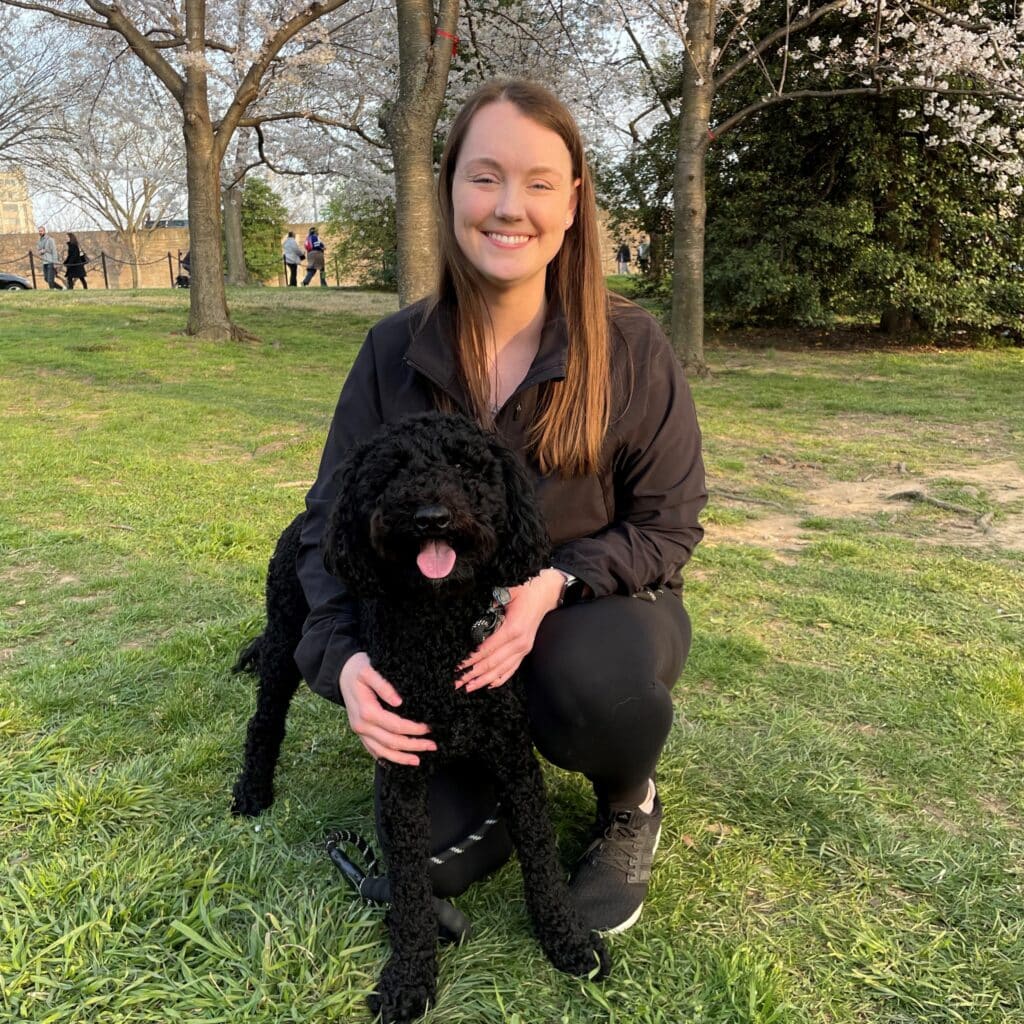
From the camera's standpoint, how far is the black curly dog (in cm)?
160

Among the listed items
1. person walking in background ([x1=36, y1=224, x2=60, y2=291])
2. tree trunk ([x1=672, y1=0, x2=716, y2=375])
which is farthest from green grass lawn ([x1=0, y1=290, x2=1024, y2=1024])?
person walking in background ([x1=36, y1=224, x2=60, y2=291])

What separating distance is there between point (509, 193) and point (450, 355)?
1.36 ft

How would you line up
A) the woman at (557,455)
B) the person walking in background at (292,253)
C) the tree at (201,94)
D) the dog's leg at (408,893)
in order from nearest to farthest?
the dog's leg at (408,893) < the woman at (557,455) < the tree at (201,94) < the person walking in background at (292,253)

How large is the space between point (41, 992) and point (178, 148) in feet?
121

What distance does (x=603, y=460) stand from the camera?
2098 mm

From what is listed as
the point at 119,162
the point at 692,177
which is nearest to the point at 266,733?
the point at 692,177

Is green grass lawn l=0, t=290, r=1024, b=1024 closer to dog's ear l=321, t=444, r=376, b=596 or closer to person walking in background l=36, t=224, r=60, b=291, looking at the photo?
dog's ear l=321, t=444, r=376, b=596

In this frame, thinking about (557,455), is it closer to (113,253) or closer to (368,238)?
(368,238)

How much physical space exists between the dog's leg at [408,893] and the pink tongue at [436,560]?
50 centimetres

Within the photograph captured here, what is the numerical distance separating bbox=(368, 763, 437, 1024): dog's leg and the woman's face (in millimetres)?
1234

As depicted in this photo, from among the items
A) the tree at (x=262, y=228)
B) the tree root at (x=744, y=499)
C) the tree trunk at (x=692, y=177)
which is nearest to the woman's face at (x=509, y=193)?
the tree root at (x=744, y=499)

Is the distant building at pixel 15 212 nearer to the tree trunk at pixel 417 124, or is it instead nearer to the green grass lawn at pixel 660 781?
the tree trunk at pixel 417 124

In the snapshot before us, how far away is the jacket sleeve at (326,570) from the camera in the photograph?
1919 mm

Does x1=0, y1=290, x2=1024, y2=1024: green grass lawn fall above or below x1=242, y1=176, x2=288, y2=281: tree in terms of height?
below
